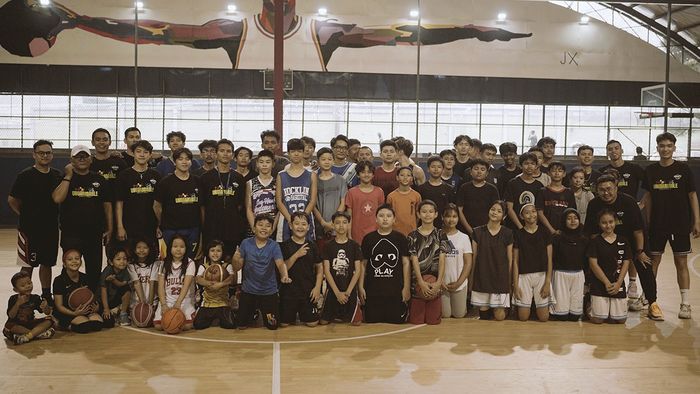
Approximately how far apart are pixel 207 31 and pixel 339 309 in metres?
12.2

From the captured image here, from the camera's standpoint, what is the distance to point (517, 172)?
671cm

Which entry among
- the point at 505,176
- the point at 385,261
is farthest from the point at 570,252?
the point at 385,261

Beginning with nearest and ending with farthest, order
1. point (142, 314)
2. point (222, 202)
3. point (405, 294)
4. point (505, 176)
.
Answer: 1. point (142, 314)
2. point (405, 294)
3. point (222, 202)
4. point (505, 176)

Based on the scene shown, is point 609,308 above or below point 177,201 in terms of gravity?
below

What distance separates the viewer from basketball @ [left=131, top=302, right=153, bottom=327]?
5359 millimetres

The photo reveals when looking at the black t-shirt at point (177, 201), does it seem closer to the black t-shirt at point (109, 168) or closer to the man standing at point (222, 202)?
the man standing at point (222, 202)

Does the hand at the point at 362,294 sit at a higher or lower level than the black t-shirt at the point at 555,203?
lower


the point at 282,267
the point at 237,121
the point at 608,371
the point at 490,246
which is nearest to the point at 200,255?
the point at 282,267

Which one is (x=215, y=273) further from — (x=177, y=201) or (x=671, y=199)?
(x=671, y=199)

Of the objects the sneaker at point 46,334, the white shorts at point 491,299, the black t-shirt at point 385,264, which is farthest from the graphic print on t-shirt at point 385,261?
the sneaker at point 46,334

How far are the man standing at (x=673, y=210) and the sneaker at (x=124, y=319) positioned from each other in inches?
196

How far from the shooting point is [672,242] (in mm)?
5949

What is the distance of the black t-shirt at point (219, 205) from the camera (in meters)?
5.67

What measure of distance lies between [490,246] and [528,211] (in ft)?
1.59
